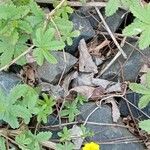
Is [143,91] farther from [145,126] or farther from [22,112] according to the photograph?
[22,112]

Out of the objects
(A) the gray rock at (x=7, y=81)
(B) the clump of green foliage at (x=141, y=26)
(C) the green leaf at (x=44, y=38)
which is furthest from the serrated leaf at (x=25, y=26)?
(B) the clump of green foliage at (x=141, y=26)

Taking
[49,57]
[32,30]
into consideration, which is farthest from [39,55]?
[32,30]

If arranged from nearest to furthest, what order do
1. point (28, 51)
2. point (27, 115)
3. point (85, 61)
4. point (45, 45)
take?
point (27, 115) → point (45, 45) → point (28, 51) → point (85, 61)

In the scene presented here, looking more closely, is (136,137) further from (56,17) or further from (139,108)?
(56,17)

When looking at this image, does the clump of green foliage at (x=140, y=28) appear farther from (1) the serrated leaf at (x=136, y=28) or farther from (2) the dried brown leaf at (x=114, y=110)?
(2) the dried brown leaf at (x=114, y=110)

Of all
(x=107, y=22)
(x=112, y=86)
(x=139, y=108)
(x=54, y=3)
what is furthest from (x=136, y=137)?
(x=54, y=3)

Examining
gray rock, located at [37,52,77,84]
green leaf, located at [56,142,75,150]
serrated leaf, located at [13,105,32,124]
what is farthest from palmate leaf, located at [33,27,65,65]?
green leaf, located at [56,142,75,150]
